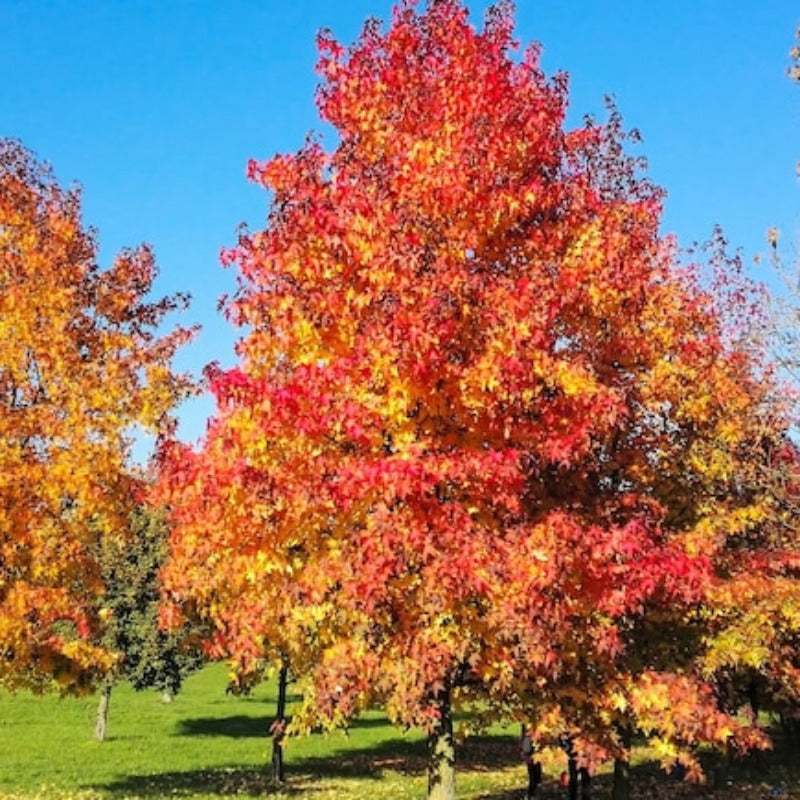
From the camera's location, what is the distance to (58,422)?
1495 centimetres

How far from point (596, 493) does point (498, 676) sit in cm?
410

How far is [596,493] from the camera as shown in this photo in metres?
13.0

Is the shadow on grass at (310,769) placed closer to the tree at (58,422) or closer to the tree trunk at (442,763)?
the tree at (58,422)

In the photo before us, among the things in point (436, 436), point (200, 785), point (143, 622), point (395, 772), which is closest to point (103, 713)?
point (143, 622)

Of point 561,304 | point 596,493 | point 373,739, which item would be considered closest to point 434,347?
point 561,304

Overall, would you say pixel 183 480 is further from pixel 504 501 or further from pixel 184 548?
pixel 504 501

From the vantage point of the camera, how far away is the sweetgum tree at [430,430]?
344 inches

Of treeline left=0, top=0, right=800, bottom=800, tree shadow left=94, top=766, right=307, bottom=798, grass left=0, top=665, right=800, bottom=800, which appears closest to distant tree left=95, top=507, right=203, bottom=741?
grass left=0, top=665, right=800, bottom=800

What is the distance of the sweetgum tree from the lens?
8742 millimetres

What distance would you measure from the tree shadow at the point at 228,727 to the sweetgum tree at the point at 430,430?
1440 inches

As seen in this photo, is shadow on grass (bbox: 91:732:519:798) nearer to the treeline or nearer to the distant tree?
the distant tree

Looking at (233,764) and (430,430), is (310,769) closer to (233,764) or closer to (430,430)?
(233,764)

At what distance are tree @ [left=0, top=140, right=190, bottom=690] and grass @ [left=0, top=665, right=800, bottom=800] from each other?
9.51 m

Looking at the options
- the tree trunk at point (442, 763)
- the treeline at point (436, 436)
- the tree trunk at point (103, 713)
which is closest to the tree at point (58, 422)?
the treeline at point (436, 436)
